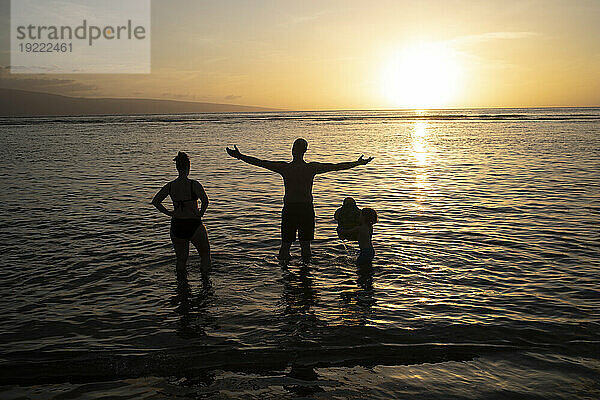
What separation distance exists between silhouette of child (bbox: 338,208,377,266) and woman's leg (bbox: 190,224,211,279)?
114 inches

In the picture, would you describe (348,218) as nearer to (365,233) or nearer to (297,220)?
(365,233)

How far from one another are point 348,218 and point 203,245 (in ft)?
9.57

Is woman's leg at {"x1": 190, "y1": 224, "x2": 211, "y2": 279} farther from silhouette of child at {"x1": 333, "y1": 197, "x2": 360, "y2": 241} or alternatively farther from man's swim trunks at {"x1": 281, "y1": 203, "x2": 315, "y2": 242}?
silhouette of child at {"x1": 333, "y1": 197, "x2": 360, "y2": 241}


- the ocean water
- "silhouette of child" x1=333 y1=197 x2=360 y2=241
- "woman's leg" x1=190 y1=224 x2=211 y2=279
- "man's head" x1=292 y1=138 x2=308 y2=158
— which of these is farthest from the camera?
"silhouette of child" x1=333 y1=197 x2=360 y2=241

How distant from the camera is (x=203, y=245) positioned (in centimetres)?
944

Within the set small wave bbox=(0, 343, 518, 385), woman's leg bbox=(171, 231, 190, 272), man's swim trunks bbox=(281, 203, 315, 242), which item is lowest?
small wave bbox=(0, 343, 518, 385)

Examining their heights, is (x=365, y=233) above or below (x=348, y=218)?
below

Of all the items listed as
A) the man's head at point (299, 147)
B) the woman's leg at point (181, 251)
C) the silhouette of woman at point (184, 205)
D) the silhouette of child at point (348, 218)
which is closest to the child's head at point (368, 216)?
the silhouette of child at point (348, 218)

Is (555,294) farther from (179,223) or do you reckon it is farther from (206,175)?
(206,175)

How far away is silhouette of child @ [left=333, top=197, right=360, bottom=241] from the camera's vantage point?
974cm

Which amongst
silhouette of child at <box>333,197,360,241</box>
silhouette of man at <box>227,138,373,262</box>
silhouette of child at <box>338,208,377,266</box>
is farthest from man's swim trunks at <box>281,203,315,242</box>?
silhouette of child at <box>338,208,377,266</box>

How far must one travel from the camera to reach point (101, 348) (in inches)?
255

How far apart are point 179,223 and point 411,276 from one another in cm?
452

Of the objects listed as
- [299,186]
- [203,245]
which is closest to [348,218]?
[299,186]
